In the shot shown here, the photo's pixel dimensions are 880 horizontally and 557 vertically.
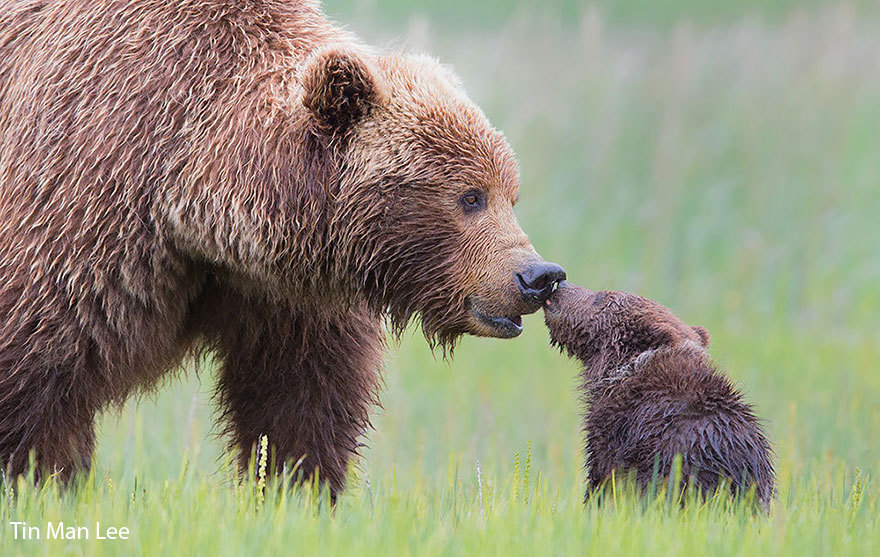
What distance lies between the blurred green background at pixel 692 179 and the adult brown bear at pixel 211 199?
478 cm

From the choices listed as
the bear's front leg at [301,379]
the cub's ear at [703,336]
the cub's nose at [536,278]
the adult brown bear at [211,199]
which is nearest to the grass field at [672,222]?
the bear's front leg at [301,379]

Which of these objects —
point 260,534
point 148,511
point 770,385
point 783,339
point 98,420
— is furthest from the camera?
point 783,339

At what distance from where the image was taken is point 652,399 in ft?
17.2

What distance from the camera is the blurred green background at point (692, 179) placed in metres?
10.6

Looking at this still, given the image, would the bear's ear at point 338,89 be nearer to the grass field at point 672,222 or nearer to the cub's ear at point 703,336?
the grass field at point 672,222

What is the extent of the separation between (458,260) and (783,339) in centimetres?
690

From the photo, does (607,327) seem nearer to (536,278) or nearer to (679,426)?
(679,426)

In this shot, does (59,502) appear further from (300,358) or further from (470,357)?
(470,357)

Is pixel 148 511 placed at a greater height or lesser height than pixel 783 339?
lesser

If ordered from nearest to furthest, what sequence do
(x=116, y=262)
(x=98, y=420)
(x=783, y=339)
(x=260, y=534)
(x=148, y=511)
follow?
(x=260, y=534)
(x=148, y=511)
(x=116, y=262)
(x=98, y=420)
(x=783, y=339)

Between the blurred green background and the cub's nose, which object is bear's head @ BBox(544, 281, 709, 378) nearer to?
the cub's nose

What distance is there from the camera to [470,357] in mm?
11273

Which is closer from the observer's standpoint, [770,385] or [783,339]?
[770,385]

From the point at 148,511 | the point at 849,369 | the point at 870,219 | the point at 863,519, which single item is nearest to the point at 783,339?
the point at 849,369
